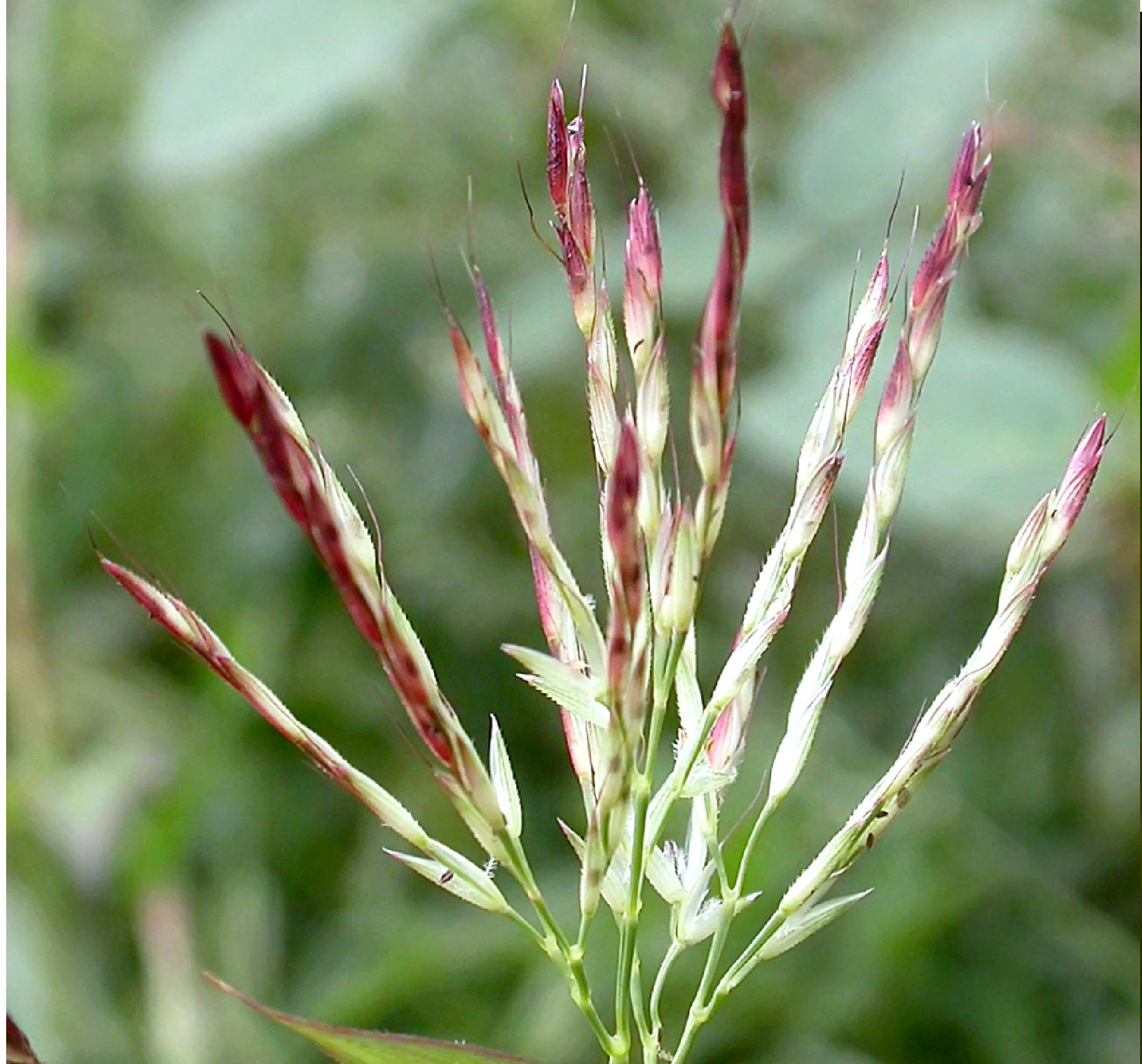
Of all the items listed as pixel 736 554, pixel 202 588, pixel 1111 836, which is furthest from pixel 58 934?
pixel 1111 836

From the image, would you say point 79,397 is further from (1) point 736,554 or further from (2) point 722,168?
(2) point 722,168

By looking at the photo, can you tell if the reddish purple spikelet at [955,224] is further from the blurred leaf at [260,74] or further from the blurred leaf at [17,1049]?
the blurred leaf at [260,74]

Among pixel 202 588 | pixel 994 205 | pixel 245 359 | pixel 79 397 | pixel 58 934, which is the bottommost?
pixel 58 934

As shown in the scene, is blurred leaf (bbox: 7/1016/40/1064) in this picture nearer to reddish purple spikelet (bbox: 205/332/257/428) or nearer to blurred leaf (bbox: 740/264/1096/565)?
reddish purple spikelet (bbox: 205/332/257/428)

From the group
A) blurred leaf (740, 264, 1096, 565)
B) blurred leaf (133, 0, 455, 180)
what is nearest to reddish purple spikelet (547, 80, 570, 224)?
blurred leaf (740, 264, 1096, 565)

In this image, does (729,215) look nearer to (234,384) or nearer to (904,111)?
(234,384)
